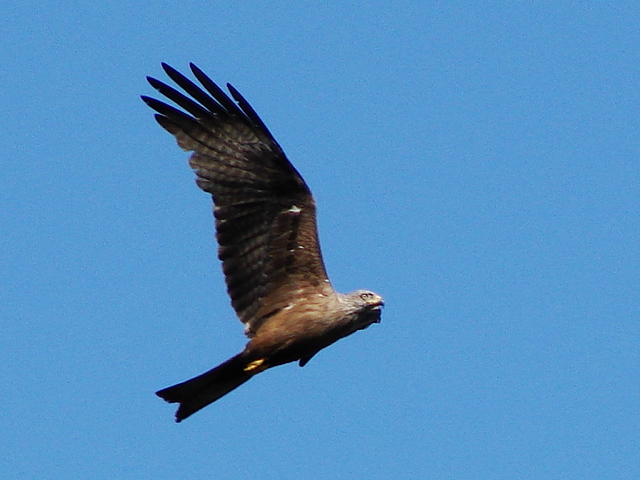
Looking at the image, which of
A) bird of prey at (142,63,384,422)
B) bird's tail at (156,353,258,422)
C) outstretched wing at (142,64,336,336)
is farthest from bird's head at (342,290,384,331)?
bird's tail at (156,353,258,422)

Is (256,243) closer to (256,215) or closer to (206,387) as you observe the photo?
(256,215)

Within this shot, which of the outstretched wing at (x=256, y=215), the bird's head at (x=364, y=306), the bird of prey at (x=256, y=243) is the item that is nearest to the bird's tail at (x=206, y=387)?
the bird of prey at (x=256, y=243)

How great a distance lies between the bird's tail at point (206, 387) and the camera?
632 cm

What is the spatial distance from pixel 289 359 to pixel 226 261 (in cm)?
100

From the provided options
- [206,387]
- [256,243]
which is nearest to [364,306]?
[256,243]

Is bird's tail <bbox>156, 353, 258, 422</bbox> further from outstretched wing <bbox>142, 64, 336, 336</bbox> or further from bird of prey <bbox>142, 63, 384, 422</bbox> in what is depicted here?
outstretched wing <bbox>142, 64, 336, 336</bbox>

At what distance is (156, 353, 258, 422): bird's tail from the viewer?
20.7ft

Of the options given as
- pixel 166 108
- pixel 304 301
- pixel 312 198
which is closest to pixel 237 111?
pixel 166 108

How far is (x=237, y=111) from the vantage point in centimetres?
693

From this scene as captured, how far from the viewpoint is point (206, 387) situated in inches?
251

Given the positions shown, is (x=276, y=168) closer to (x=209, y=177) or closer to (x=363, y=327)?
(x=209, y=177)

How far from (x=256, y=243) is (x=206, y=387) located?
1288mm

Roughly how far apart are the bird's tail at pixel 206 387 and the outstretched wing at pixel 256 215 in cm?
40

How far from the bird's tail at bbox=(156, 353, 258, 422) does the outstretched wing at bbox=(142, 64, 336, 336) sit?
40cm
